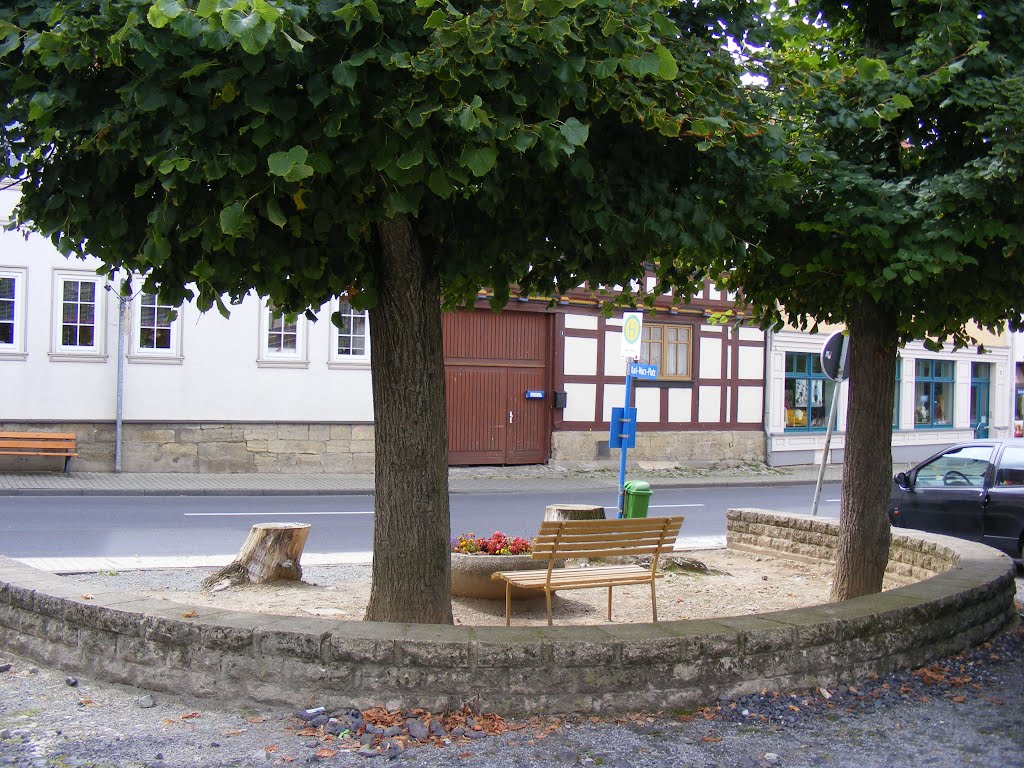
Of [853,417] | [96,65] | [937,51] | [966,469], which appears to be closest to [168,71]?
[96,65]

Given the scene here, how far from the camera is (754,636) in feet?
16.7

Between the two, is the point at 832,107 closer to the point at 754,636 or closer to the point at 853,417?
the point at 853,417

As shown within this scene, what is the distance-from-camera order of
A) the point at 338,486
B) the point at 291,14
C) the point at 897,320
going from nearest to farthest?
the point at 291,14
the point at 897,320
the point at 338,486

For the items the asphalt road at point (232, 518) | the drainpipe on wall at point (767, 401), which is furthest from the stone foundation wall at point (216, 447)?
the drainpipe on wall at point (767, 401)

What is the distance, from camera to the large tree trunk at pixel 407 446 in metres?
5.69

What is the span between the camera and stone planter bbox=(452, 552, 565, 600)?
7652 mm

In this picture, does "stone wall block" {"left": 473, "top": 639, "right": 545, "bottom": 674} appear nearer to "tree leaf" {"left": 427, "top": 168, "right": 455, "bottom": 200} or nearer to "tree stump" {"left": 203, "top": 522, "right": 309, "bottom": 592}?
"tree leaf" {"left": 427, "top": 168, "right": 455, "bottom": 200}

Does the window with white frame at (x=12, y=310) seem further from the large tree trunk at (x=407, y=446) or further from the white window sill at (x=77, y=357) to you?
the large tree trunk at (x=407, y=446)

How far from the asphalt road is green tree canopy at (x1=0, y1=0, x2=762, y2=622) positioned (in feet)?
18.3

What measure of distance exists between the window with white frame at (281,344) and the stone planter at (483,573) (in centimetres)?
1271

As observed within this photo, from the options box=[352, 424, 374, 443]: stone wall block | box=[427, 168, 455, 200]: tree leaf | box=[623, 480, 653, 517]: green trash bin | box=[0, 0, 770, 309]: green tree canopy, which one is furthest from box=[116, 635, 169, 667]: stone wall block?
box=[352, 424, 374, 443]: stone wall block

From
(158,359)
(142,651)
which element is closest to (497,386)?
(158,359)

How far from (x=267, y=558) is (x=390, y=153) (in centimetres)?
489

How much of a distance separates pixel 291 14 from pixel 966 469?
9.38 meters
